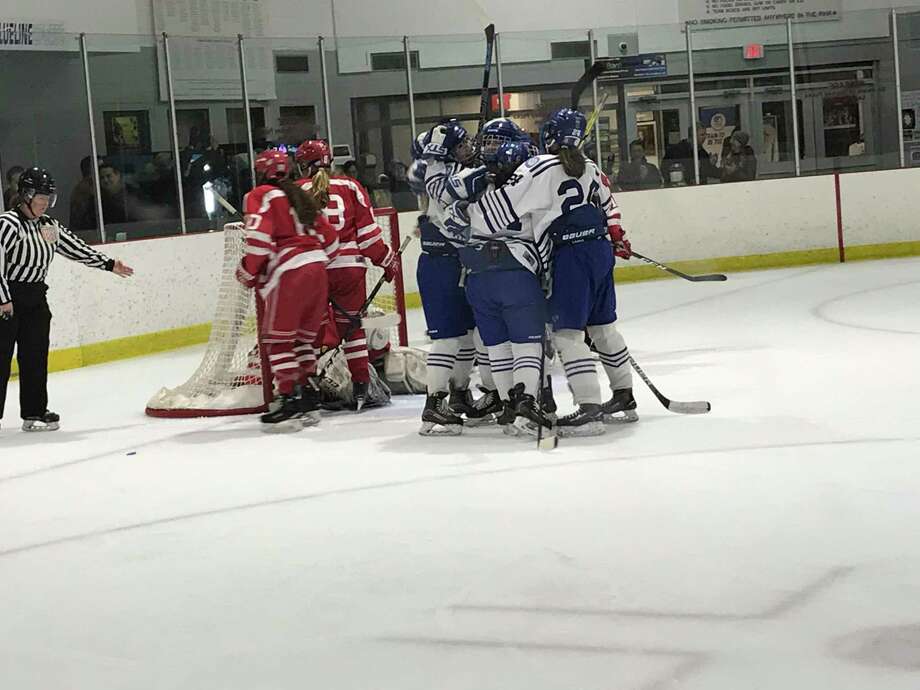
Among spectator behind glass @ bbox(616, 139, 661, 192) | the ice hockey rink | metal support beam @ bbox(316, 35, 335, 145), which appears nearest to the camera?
the ice hockey rink

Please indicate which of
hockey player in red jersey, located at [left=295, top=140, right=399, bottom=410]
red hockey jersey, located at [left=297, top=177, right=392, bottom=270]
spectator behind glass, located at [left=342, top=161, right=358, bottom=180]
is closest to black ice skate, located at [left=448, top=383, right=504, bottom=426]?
hockey player in red jersey, located at [left=295, top=140, right=399, bottom=410]

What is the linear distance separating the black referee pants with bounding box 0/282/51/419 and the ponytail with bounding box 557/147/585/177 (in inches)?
88.0

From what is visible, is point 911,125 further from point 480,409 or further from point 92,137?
point 480,409

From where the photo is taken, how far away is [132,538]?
11.9 feet

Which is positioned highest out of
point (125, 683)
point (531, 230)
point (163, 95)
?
point (163, 95)

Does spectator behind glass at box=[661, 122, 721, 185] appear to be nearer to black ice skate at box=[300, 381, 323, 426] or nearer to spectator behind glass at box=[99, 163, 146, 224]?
spectator behind glass at box=[99, 163, 146, 224]

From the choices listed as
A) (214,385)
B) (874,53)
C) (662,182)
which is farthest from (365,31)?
(214,385)

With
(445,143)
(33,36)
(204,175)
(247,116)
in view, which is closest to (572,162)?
(445,143)

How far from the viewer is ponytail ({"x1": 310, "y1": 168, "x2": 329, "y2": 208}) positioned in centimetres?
554

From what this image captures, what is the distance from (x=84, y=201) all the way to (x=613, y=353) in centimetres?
458

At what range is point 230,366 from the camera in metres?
5.96

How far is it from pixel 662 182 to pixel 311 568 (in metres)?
7.70

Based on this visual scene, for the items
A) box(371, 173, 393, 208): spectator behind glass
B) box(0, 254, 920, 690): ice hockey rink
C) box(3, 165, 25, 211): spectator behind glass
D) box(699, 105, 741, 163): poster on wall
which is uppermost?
box(699, 105, 741, 163): poster on wall

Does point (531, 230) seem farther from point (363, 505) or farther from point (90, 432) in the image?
point (90, 432)
